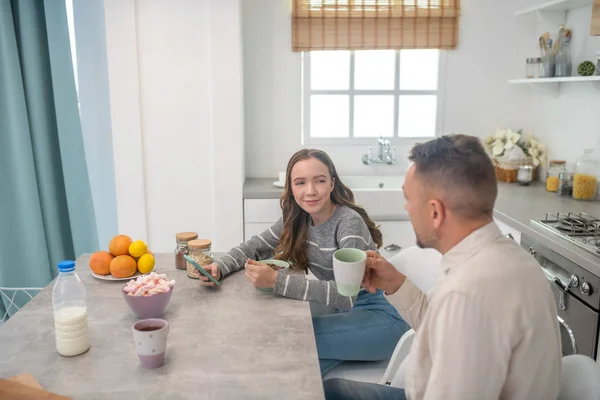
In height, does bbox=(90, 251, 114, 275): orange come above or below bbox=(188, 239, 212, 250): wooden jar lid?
below

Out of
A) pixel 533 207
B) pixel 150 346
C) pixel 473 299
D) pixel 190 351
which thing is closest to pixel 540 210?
pixel 533 207

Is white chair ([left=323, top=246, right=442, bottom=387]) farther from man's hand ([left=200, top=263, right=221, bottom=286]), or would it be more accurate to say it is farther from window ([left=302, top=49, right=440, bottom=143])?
window ([left=302, top=49, right=440, bottom=143])

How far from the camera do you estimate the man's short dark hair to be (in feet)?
3.73

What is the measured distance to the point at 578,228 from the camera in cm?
223

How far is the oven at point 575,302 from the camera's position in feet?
6.37

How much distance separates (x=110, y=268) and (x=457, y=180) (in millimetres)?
1219

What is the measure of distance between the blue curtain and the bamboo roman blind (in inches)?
57.5

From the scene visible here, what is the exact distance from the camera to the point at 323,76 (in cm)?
376

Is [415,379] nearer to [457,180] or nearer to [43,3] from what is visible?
[457,180]

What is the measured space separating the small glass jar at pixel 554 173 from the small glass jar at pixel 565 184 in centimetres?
12

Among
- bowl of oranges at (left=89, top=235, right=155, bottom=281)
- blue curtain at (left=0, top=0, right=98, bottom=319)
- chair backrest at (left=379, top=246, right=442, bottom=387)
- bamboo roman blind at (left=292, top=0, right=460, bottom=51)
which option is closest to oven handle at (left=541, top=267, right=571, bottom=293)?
chair backrest at (left=379, top=246, right=442, bottom=387)

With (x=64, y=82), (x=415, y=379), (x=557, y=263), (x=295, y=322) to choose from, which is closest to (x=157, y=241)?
(x=64, y=82)

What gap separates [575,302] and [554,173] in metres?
1.34

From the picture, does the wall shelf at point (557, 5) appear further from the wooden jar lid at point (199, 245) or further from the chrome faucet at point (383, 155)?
the wooden jar lid at point (199, 245)
